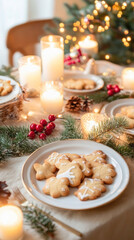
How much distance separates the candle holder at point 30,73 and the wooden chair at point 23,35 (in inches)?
40.3

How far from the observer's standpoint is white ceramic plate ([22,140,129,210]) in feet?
2.73

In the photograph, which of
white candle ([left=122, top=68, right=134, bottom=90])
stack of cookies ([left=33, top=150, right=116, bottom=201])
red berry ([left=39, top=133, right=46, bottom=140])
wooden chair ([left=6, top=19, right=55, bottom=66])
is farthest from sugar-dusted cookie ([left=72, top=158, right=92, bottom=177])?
wooden chair ([left=6, top=19, right=55, bottom=66])

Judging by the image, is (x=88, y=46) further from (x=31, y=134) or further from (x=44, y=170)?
(x=44, y=170)

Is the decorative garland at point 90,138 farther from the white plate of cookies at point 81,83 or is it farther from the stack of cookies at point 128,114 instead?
the white plate of cookies at point 81,83

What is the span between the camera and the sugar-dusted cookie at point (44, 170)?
36.8 inches

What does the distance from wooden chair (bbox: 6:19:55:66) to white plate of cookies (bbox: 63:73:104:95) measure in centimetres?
98

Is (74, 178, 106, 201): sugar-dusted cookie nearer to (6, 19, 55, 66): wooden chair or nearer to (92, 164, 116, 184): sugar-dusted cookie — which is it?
(92, 164, 116, 184): sugar-dusted cookie

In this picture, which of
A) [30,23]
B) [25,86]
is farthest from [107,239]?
[30,23]

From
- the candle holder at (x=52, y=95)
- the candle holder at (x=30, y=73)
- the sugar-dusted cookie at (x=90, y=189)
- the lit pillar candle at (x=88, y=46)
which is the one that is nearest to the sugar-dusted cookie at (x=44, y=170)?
the sugar-dusted cookie at (x=90, y=189)

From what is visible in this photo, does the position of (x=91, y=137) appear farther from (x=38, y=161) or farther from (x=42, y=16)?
(x=42, y=16)

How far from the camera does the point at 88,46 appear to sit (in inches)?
74.9

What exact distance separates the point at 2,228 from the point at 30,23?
7.15 feet

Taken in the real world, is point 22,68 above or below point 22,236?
above

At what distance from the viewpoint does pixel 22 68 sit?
4.87 feet
